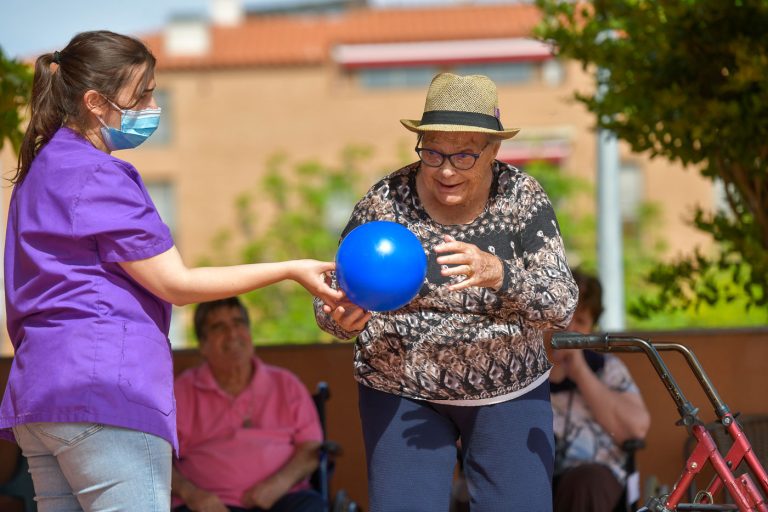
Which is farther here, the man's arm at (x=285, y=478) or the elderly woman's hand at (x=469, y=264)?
the man's arm at (x=285, y=478)

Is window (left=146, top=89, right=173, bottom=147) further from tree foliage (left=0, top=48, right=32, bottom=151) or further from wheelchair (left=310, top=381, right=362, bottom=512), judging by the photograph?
wheelchair (left=310, top=381, right=362, bottom=512)

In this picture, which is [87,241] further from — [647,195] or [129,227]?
[647,195]

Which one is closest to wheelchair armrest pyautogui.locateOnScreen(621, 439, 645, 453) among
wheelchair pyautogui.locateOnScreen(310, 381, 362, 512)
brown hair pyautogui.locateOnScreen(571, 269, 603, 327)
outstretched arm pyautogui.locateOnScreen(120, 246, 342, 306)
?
brown hair pyautogui.locateOnScreen(571, 269, 603, 327)

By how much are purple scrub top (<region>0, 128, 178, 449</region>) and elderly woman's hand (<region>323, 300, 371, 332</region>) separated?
0.54 m

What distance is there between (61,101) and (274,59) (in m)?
26.8

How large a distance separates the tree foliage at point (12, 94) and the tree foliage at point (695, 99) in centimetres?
249

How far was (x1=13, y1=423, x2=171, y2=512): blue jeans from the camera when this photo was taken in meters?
2.90

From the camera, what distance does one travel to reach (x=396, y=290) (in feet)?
10.2

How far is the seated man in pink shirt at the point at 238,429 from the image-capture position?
5.06 meters

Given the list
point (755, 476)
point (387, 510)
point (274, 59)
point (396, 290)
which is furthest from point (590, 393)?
point (274, 59)

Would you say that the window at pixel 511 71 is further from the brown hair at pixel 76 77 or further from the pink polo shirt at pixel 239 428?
the brown hair at pixel 76 77

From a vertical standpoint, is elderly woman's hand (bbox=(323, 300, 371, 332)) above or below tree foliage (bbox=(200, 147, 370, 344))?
above

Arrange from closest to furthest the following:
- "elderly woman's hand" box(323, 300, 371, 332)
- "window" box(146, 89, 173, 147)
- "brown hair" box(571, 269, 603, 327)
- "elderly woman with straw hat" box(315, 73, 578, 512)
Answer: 1. "elderly woman's hand" box(323, 300, 371, 332)
2. "elderly woman with straw hat" box(315, 73, 578, 512)
3. "brown hair" box(571, 269, 603, 327)
4. "window" box(146, 89, 173, 147)

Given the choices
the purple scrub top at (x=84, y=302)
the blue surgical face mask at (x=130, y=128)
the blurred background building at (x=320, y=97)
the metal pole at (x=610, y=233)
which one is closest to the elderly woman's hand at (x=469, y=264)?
the purple scrub top at (x=84, y=302)
